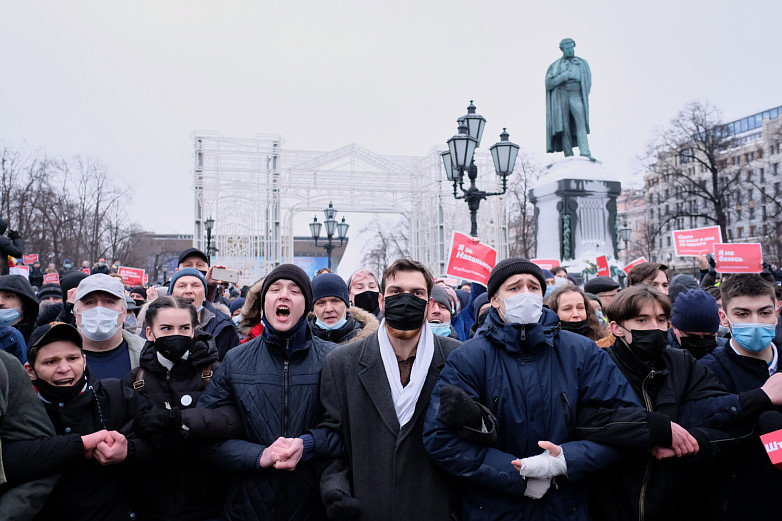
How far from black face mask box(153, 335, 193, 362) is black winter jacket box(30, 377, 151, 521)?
1.02ft

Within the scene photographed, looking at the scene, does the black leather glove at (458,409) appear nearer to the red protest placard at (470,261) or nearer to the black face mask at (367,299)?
the black face mask at (367,299)

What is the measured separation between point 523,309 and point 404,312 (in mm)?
615

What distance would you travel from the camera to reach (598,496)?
2961 mm

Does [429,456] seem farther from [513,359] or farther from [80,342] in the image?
[80,342]

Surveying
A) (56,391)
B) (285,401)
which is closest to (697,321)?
(285,401)

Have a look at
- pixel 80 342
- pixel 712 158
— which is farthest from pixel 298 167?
pixel 80 342

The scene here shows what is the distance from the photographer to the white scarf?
3.00 m

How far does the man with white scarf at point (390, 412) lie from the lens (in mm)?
2871

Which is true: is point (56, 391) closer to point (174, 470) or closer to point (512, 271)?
point (174, 470)

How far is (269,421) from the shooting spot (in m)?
3.11

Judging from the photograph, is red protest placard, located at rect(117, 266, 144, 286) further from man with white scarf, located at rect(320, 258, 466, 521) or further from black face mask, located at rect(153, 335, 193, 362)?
man with white scarf, located at rect(320, 258, 466, 521)

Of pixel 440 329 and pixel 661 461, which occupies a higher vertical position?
pixel 440 329

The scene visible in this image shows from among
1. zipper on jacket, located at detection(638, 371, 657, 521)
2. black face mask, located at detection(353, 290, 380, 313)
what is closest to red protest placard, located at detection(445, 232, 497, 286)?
black face mask, located at detection(353, 290, 380, 313)

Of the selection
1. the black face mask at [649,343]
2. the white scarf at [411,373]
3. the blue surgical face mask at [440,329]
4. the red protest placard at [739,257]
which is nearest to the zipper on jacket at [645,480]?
the black face mask at [649,343]
